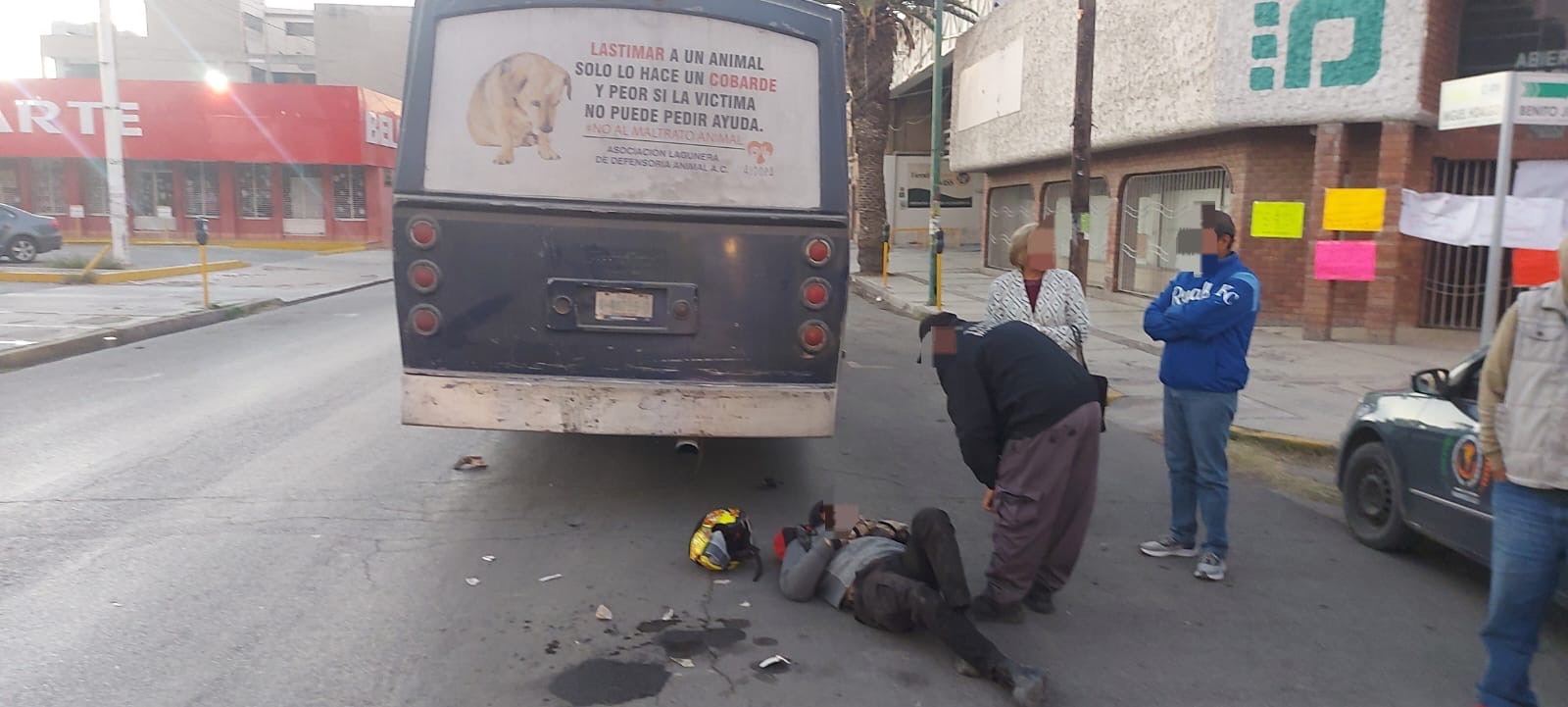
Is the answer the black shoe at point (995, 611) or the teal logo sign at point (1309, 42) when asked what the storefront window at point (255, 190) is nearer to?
the teal logo sign at point (1309, 42)

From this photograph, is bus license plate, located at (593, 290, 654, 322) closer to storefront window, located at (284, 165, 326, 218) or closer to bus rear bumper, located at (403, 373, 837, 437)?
bus rear bumper, located at (403, 373, 837, 437)

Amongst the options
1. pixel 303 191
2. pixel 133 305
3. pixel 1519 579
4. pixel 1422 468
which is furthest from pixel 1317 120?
pixel 303 191

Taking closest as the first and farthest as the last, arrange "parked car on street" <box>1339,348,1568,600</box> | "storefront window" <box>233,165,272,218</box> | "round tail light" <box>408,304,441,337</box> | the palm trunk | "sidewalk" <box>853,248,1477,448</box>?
"parked car on street" <box>1339,348,1568,600</box> < "round tail light" <box>408,304,441,337</box> < "sidewalk" <box>853,248,1477,448</box> < the palm trunk < "storefront window" <box>233,165,272,218</box>

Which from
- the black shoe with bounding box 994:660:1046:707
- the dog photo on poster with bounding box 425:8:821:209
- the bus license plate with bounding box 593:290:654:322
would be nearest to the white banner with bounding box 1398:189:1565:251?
the dog photo on poster with bounding box 425:8:821:209

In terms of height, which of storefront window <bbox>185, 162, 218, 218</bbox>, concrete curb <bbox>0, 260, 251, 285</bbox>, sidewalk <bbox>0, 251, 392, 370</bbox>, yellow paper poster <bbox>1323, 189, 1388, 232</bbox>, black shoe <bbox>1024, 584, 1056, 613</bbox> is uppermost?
storefront window <bbox>185, 162, 218, 218</bbox>

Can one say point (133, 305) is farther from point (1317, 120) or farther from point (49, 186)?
point (49, 186)

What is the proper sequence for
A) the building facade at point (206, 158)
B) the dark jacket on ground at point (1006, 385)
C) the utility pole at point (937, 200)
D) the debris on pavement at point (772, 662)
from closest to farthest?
the debris on pavement at point (772, 662) < the dark jacket on ground at point (1006, 385) < the utility pole at point (937, 200) < the building facade at point (206, 158)

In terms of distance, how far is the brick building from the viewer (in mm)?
13727

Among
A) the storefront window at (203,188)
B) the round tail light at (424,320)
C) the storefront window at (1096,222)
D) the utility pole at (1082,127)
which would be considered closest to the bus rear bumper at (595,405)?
the round tail light at (424,320)

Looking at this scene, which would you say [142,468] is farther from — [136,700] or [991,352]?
[991,352]

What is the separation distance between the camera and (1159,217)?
1864 centimetres

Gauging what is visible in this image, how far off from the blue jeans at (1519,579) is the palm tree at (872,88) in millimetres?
21691

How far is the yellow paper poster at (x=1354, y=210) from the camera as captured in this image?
13664mm

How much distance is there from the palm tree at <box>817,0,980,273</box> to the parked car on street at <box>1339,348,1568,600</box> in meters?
19.4
